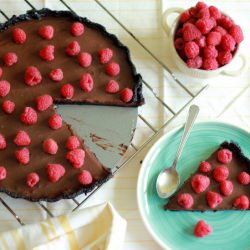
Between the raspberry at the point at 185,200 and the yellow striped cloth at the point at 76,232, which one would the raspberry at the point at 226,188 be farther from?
the yellow striped cloth at the point at 76,232

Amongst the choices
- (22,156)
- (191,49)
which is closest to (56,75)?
(22,156)

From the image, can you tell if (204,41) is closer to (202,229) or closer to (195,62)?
(195,62)

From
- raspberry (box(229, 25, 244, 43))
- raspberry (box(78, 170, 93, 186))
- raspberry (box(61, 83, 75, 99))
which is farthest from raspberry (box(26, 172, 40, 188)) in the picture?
raspberry (box(229, 25, 244, 43))

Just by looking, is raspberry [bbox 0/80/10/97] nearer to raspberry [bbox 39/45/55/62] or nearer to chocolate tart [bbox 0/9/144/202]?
chocolate tart [bbox 0/9/144/202]

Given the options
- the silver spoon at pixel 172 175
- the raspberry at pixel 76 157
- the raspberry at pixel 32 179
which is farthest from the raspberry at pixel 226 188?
the raspberry at pixel 32 179

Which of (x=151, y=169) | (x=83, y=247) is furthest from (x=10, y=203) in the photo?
(x=151, y=169)

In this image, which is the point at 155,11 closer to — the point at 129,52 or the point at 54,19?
the point at 129,52
